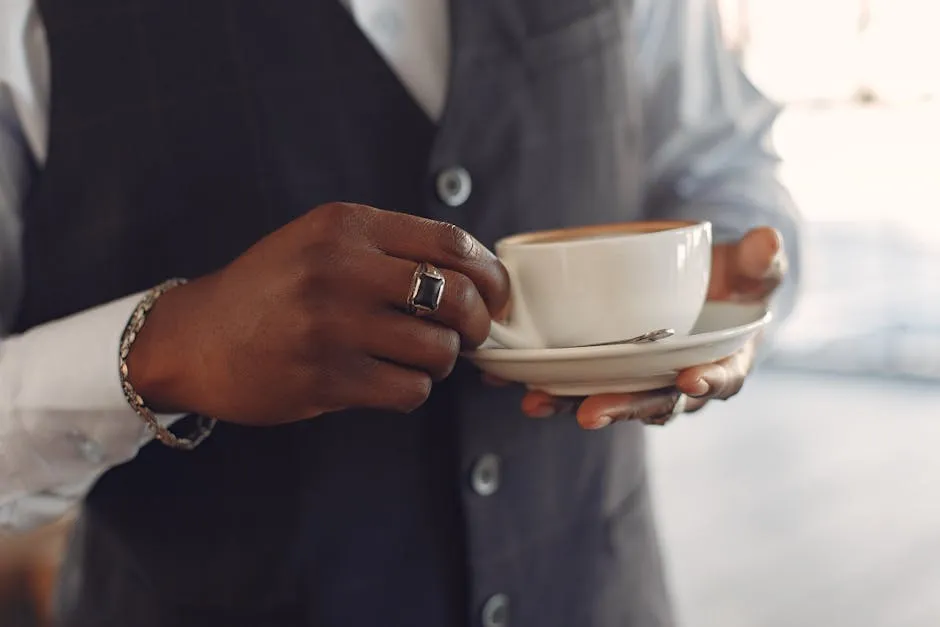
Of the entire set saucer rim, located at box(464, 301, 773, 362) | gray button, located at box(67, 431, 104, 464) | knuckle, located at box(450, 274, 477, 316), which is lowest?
gray button, located at box(67, 431, 104, 464)

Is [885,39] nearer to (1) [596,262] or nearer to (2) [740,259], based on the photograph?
(2) [740,259]

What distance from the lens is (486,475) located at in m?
0.68

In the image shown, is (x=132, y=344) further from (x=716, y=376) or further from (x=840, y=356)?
(x=840, y=356)

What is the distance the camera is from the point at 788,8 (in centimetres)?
261

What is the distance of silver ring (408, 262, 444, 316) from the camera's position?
446 mm

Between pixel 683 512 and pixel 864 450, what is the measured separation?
57cm

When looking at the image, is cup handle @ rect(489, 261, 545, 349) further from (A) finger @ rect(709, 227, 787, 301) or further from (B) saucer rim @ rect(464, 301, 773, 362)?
(A) finger @ rect(709, 227, 787, 301)

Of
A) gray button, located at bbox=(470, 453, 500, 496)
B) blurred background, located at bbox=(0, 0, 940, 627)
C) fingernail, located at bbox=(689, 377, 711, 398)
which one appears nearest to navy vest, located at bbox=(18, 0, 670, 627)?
gray button, located at bbox=(470, 453, 500, 496)

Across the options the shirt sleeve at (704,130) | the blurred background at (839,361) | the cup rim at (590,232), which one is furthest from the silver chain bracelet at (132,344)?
the blurred background at (839,361)

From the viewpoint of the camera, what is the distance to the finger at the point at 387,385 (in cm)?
46

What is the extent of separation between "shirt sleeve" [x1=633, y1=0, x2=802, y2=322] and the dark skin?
1.41 ft

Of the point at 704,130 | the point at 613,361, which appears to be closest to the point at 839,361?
the point at 704,130

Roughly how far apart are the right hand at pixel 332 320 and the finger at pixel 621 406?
0.09m

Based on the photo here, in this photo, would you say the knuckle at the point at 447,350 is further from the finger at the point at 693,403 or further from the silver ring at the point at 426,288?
the finger at the point at 693,403
